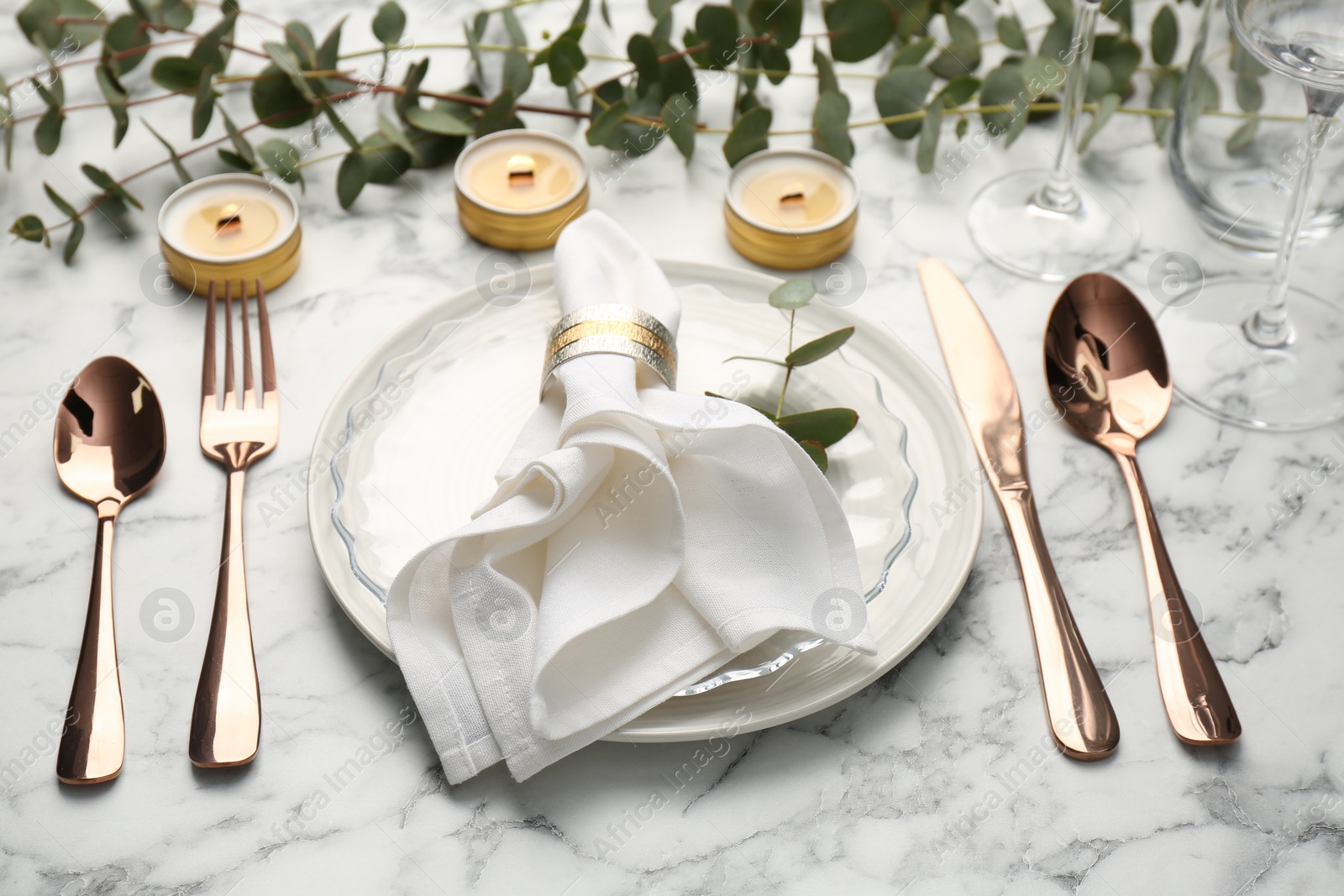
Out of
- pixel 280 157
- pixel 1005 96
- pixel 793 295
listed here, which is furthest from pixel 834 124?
pixel 280 157

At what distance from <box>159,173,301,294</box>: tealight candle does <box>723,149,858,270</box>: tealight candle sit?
0.38 m

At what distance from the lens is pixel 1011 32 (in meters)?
1.04

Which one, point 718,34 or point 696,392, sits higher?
point 718,34

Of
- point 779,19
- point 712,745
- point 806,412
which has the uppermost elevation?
point 779,19

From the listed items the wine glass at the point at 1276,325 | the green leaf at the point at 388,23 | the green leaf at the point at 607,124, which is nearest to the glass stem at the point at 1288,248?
the wine glass at the point at 1276,325

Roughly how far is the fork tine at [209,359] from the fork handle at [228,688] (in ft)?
0.52

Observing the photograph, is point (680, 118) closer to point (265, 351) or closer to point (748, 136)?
point (748, 136)

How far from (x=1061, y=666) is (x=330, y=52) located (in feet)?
2.62

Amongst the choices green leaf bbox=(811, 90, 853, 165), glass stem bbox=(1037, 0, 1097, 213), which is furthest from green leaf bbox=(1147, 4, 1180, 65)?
green leaf bbox=(811, 90, 853, 165)

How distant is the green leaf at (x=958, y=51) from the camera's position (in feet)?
3.46

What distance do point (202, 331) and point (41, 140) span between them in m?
0.26

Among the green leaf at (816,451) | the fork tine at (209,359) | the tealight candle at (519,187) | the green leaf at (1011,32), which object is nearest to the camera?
the green leaf at (816,451)

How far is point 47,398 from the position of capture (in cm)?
84

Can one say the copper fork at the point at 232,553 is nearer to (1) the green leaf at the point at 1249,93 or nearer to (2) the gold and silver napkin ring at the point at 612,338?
(2) the gold and silver napkin ring at the point at 612,338
